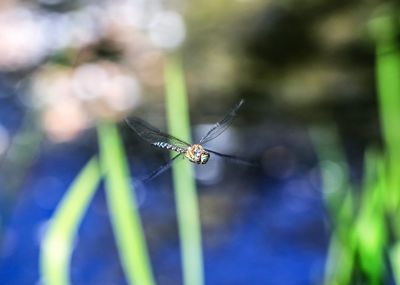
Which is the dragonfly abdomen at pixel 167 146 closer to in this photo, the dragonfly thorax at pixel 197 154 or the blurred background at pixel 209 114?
the dragonfly thorax at pixel 197 154

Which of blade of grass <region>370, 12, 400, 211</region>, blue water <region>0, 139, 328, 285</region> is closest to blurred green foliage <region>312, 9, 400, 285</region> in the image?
blade of grass <region>370, 12, 400, 211</region>

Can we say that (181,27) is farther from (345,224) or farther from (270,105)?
(345,224)

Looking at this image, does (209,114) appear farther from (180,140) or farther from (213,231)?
(180,140)

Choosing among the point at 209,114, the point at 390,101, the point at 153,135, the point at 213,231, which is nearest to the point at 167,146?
the point at 153,135

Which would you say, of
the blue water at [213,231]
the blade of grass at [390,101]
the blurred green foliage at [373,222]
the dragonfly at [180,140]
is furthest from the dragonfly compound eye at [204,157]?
the blue water at [213,231]

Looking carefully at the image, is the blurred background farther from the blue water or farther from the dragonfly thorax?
the dragonfly thorax
